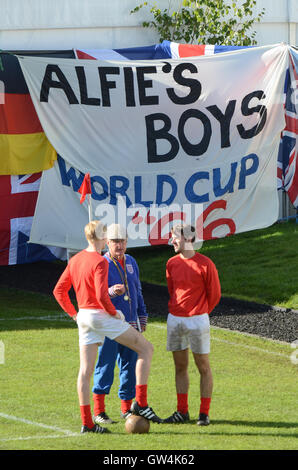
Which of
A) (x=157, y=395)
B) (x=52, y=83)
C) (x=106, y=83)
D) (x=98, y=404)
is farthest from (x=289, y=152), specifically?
(x=98, y=404)

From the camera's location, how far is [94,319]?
8445 millimetres

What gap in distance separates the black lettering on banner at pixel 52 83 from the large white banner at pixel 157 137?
0.02m

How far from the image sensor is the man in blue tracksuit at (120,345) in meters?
9.02

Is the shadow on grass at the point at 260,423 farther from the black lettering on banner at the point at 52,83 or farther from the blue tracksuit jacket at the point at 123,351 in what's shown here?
the black lettering on banner at the point at 52,83

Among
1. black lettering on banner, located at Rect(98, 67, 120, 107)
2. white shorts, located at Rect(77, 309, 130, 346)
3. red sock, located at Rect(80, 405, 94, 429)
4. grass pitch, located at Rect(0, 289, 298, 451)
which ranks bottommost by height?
grass pitch, located at Rect(0, 289, 298, 451)

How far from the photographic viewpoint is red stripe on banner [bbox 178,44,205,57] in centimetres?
1617

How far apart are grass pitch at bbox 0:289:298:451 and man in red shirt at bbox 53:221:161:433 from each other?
1.79 feet

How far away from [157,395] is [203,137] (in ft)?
19.5

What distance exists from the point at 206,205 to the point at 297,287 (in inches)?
108

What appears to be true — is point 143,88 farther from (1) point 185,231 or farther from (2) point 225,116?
(1) point 185,231

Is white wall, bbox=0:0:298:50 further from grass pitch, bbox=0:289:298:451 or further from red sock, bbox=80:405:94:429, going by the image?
red sock, bbox=80:405:94:429

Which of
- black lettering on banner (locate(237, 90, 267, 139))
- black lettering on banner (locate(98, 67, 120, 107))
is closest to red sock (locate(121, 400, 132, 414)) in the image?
black lettering on banner (locate(98, 67, 120, 107))
